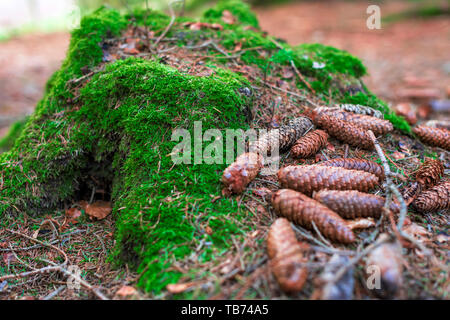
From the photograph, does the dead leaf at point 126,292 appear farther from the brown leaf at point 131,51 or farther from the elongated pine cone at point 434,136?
the elongated pine cone at point 434,136

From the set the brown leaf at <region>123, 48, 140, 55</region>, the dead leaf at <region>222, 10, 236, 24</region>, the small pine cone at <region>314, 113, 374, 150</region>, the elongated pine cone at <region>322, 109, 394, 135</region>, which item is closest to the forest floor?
the small pine cone at <region>314, 113, 374, 150</region>

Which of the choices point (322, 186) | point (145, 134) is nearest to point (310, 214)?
point (322, 186)

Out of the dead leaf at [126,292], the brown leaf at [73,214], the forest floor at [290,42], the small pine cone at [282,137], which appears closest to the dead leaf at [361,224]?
the forest floor at [290,42]

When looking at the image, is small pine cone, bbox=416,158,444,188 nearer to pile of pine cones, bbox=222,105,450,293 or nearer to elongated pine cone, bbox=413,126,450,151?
pile of pine cones, bbox=222,105,450,293

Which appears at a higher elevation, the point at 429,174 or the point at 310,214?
the point at 429,174

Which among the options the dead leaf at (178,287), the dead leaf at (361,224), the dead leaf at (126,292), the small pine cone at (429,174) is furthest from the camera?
the small pine cone at (429,174)

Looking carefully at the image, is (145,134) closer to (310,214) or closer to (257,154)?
(257,154)

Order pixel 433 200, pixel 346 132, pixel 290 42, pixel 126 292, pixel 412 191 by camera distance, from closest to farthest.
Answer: pixel 126 292 < pixel 433 200 < pixel 412 191 < pixel 346 132 < pixel 290 42
